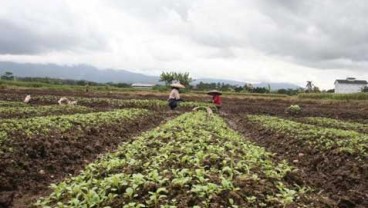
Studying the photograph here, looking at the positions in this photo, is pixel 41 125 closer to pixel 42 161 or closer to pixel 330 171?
pixel 42 161

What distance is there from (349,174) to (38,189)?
7.09 metres

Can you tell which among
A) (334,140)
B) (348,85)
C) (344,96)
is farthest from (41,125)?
(348,85)

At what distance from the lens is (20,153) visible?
11.9 m

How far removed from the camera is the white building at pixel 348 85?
342 feet

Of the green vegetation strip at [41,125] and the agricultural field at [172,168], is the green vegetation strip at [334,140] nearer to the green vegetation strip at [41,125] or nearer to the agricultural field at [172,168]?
the agricultural field at [172,168]

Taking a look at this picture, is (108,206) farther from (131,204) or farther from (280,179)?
(280,179)

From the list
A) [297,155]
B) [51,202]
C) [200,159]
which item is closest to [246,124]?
[297,155]

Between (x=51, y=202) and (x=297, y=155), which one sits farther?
(x=297, y=155)

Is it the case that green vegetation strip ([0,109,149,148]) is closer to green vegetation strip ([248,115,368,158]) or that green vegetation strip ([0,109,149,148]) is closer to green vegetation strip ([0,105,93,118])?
green vegetation strip ([0,105,93,118])

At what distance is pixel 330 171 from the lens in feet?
40.5

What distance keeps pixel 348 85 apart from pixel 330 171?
99.9m

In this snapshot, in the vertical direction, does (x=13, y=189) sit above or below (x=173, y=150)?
below

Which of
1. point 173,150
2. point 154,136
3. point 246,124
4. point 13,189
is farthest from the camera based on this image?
point 246,124

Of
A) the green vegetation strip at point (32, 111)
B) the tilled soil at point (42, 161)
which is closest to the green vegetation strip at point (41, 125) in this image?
the tilled soil at point (42, 161)
